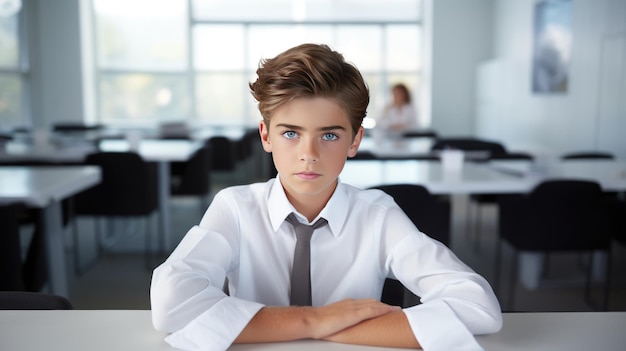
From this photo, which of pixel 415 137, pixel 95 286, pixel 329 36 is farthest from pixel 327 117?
pixel 329 36

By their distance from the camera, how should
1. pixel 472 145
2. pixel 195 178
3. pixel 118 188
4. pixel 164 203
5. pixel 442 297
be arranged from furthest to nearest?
pixel 472 145 → pixel 195 178 → pixel 164 203 → pixel 118 188 → pixel 442 297

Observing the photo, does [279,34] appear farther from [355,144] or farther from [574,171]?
[355,144]

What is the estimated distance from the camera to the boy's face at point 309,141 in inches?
45.1

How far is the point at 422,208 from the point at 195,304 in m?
1.49

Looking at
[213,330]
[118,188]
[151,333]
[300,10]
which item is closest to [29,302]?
[151,333]

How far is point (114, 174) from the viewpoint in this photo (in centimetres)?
372

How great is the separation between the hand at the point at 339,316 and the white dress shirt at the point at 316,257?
0.33ft

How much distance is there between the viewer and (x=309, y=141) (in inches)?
44.9

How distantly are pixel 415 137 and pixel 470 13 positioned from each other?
430cm

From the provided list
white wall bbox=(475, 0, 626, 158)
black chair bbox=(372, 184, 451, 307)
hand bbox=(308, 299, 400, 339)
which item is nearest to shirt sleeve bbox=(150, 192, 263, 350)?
hand bbox=(308, 299, 400, 339)

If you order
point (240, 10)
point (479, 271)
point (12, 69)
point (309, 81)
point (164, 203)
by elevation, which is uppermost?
point (240, 10)

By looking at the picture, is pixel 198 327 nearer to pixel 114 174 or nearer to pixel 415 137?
pixel 114 174

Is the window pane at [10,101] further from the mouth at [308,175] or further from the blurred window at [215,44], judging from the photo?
the mouth at [308,175]

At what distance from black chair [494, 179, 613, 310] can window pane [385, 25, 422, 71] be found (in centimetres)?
744
